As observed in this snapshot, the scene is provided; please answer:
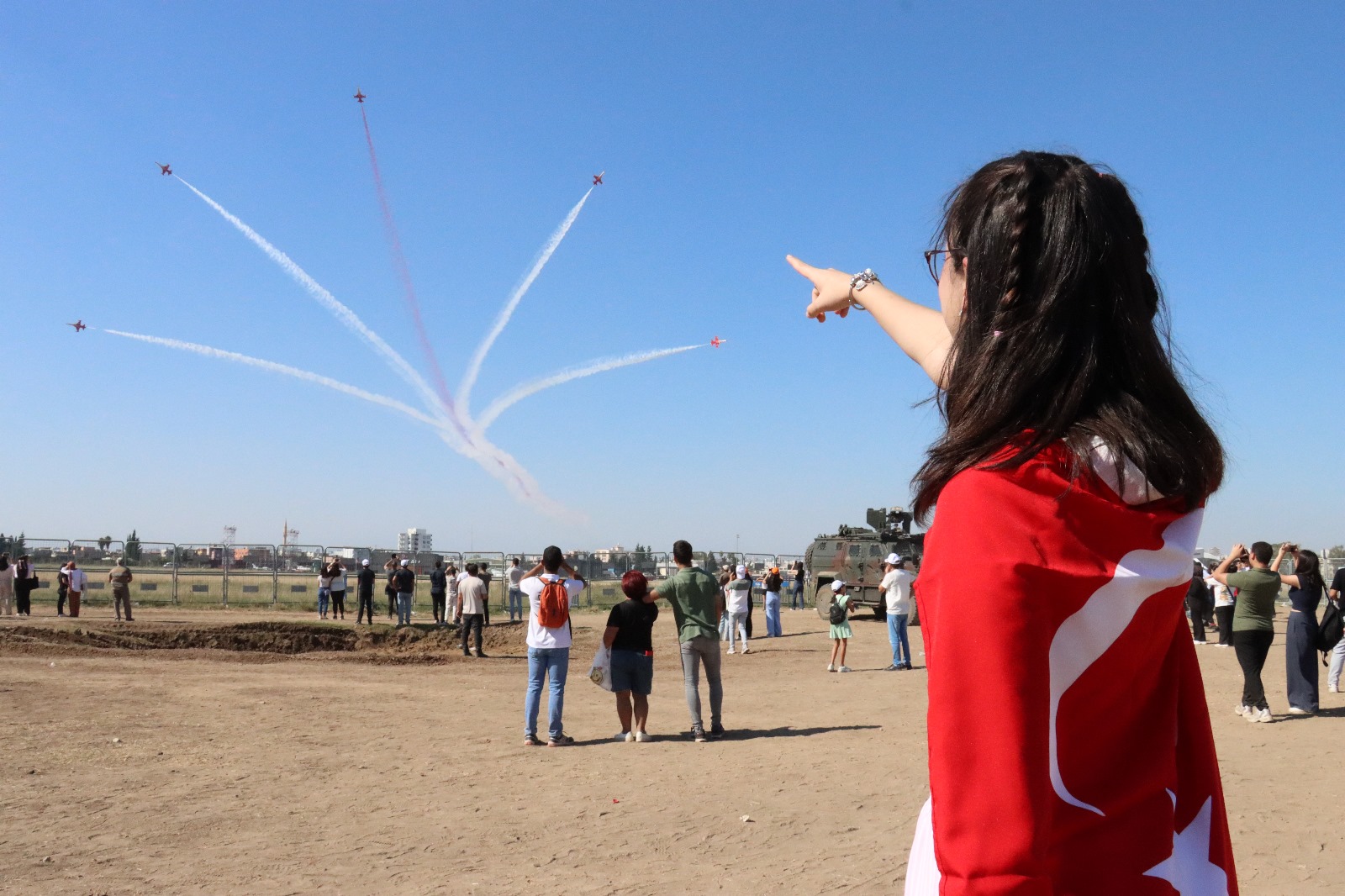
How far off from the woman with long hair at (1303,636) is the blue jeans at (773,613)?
13693 mm

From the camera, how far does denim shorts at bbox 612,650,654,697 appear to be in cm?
1116

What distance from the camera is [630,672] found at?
11180mm

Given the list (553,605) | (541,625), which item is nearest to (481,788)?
(541,625)

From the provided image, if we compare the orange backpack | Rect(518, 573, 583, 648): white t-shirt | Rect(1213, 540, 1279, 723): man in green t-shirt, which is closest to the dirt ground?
Rect(1213, 540, 1279, 723): man in green t-shirt

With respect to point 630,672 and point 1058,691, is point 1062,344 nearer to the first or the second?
point 1058,691

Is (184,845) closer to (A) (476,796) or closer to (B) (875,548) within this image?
(A) (476,796)

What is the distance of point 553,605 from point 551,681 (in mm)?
804

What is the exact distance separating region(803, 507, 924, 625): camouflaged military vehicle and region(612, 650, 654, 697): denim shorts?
59.4ft

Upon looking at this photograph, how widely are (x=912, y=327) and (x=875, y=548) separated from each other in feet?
95.4

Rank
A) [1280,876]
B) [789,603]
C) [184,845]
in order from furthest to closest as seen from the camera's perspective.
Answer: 1. [789,603]
2. [184,845]
3. [1280,876]

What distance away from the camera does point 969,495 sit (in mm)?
1065

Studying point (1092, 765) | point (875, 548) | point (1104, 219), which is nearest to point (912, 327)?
point (1104, 219)

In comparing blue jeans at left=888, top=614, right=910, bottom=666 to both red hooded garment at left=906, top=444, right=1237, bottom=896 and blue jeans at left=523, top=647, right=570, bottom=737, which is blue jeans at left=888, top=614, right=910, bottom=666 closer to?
blue jeans at left=523, top=647, right=570, bottom=737

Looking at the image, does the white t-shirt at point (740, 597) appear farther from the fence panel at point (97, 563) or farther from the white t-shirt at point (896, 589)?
the fence panel at point (97, 563)
